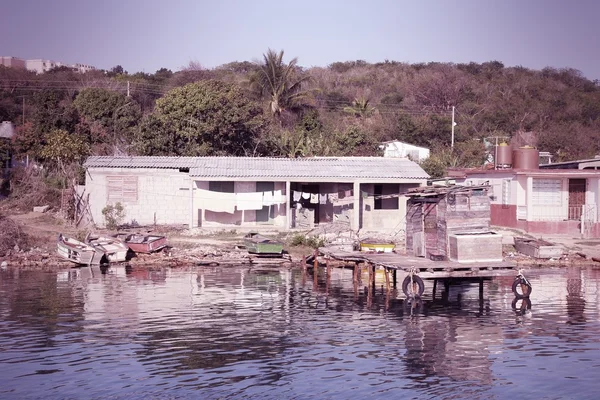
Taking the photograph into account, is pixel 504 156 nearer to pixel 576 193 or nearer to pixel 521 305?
pixel 576 193

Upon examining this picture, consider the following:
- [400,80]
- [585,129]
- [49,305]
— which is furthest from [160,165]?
[400,80]

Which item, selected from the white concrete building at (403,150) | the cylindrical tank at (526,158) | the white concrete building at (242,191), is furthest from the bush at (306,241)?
the white concrete building at (403,150)

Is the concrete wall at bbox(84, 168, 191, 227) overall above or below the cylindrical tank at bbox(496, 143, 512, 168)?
below

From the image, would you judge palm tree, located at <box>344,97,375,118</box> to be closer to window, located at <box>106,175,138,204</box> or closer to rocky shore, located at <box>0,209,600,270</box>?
rocky shore, located at <box>0,209,600,270</box>

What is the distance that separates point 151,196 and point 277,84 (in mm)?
21756

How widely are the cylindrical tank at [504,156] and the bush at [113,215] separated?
68.7 ft

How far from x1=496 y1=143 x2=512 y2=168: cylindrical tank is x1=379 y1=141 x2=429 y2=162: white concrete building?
46.0 ft

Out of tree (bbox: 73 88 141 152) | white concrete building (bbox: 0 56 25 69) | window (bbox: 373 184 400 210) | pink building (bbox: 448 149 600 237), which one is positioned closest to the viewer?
pink building (bbox: 448 149 600 237)

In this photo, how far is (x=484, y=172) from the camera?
45.1 m

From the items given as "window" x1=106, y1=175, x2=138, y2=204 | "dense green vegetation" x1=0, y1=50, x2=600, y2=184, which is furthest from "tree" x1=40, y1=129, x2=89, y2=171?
"window" x1=106, y1=175, x2=138, y2=204

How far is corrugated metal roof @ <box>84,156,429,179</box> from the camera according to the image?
42562 millimetres

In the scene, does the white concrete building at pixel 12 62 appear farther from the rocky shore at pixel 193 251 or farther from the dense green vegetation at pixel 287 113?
the rocky shore at pixel 193 251

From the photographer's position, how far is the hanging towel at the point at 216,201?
42562mm

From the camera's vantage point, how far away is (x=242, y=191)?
43.1 meters
